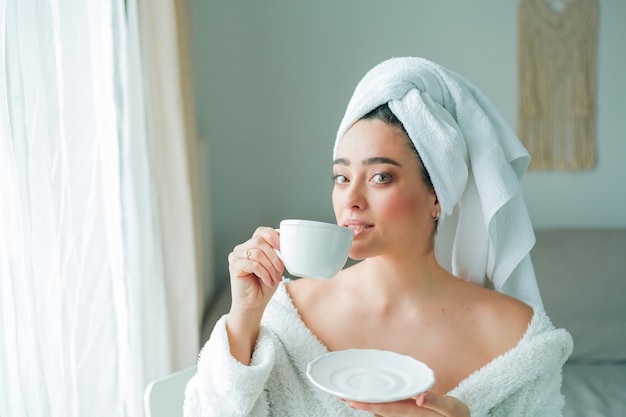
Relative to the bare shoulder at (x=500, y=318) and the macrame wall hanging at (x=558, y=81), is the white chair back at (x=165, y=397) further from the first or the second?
the macrame wall hanging at (x=558, y=81)

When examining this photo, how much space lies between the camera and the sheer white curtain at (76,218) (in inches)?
39.8

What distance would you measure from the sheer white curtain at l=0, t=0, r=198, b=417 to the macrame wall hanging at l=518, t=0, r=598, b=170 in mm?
1971

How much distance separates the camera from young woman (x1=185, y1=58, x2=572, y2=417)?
1110mm

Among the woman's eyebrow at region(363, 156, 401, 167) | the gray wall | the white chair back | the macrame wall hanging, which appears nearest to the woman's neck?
the woman's eyebrow at region(363, 156, 401, 167)

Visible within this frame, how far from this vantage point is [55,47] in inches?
47.6

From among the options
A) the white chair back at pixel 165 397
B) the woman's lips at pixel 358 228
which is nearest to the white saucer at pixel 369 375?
the woman's lips at pixel 358 228

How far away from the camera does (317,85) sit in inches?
117

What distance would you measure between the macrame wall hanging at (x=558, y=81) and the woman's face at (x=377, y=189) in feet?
6.38

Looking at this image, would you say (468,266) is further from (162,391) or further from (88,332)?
(88,332)

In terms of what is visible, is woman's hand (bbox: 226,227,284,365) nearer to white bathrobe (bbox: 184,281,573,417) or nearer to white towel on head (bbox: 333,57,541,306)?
white bathrobe (bbox: 184,281,573,417)

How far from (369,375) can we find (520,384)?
0.42 meters

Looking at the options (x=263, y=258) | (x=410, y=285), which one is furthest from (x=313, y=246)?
(x=410, y=285)

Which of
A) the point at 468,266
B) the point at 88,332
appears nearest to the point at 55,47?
the point at 88,332

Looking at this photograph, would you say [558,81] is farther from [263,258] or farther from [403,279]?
[263,258]
